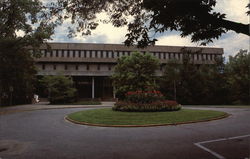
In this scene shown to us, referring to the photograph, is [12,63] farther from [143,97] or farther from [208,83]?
[208,83]

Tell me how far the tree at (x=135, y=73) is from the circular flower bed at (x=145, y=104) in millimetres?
9991

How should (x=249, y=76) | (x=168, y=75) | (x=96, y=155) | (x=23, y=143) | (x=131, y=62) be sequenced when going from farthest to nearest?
(x=168, y=75) → (x=249, y=76) → (x=131, y=62) → (x=23, y=143) → (x=96, y=155)

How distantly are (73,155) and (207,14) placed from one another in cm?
582

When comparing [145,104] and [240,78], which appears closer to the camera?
[145,104]

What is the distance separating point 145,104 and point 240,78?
27.6m

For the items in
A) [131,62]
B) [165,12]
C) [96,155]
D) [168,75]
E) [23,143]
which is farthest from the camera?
[168,75]

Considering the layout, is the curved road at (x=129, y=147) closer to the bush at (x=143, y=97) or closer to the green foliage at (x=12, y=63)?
the bush at (x=143, y=97)

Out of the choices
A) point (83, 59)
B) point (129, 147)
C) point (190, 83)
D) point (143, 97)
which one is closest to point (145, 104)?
point (143, 97)

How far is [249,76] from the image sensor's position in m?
34.3

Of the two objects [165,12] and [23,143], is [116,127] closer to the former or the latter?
[23,143]

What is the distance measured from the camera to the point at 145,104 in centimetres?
1752

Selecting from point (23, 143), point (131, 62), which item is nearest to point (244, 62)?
point (131, 62)

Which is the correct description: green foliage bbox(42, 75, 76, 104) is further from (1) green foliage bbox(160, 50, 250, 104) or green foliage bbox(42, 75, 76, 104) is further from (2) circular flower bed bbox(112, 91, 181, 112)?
(1) green foliage bbox(160, 50, 250, 104)

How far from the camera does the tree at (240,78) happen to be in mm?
35000
